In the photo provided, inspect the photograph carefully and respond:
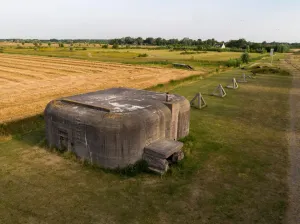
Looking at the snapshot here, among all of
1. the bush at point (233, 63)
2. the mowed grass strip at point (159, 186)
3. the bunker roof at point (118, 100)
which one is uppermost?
the bunker roof at point (118, 100)

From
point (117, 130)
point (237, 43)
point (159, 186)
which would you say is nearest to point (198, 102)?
point (117, 130)

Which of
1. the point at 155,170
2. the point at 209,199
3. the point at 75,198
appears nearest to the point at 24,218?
the point at 75,198

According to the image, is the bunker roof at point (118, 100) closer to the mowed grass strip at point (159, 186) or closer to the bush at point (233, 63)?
→ the mowed grass strip at point (159, 186)

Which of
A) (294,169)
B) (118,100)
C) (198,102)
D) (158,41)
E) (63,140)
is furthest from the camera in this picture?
(158,41)

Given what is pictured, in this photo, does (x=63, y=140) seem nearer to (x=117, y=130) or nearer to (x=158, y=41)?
(x=117, y=130)

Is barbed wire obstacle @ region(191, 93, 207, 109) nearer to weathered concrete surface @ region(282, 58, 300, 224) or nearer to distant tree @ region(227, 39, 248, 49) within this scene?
weathered concrete surface @ region(282, 58, 300, 224)

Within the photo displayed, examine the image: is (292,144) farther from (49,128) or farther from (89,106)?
(49,128)

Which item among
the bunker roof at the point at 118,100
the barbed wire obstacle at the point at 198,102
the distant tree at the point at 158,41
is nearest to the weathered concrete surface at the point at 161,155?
the bunker roof at the point at 118,100
